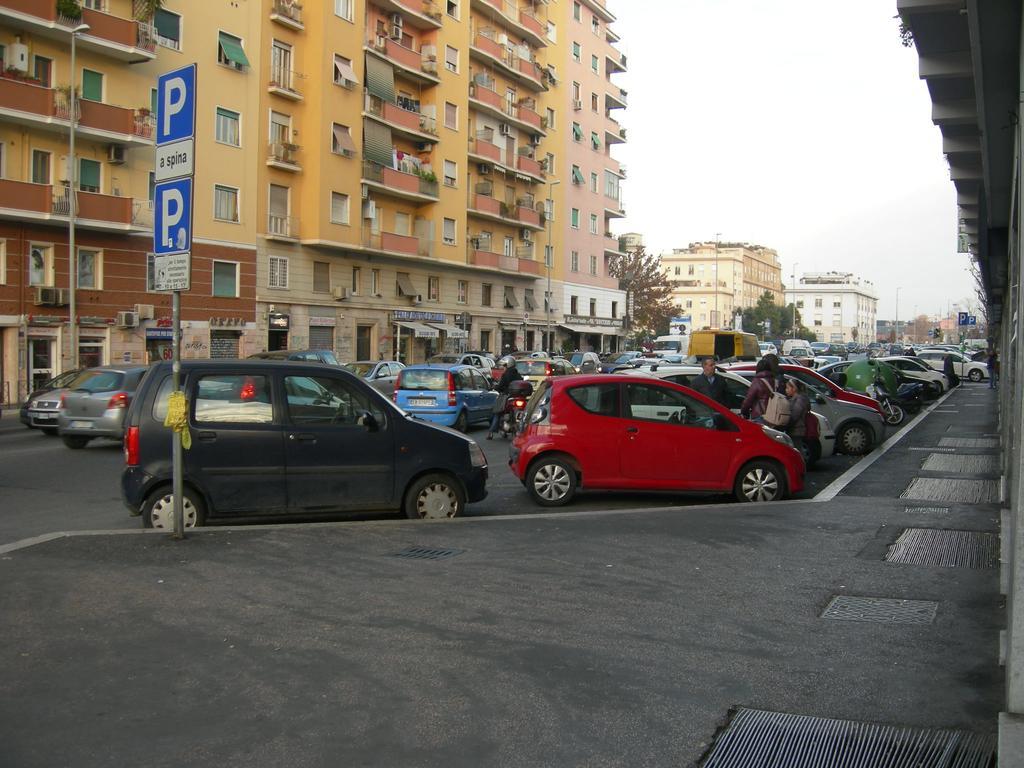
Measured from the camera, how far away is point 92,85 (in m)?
31.1

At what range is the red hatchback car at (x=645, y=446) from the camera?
11.4 meters

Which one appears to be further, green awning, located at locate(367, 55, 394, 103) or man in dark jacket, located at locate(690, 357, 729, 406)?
green awning, located at locate(367, 55, 394, 103)

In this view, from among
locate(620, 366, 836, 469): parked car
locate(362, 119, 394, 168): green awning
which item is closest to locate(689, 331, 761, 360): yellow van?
locate(362, 119, 394, 168): green awning

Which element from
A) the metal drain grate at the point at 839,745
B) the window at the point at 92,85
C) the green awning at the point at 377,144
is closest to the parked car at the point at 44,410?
the window at the point at 92,85

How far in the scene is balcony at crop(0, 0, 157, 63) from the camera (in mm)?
28000

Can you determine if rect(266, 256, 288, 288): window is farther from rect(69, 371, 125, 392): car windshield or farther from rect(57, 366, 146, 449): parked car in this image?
rect(57, 366, 146, 449): parked car

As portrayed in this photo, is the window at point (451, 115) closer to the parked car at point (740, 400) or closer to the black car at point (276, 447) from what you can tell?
the parked car at point (740, 400)

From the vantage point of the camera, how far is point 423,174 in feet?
152

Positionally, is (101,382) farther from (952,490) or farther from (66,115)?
(66,115)

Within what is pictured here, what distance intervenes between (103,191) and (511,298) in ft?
91.4

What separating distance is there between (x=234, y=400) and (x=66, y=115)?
24594 millimetres

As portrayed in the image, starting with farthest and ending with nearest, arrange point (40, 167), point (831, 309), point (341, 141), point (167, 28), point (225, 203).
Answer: point (831, 309) < point (341, 141) < point (225, 203) < point (167, 28) < point (40, 167)

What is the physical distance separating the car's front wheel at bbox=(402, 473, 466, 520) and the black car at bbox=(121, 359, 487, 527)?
1 centimetres

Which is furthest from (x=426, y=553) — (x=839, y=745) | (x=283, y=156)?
(x=283, y=156)
